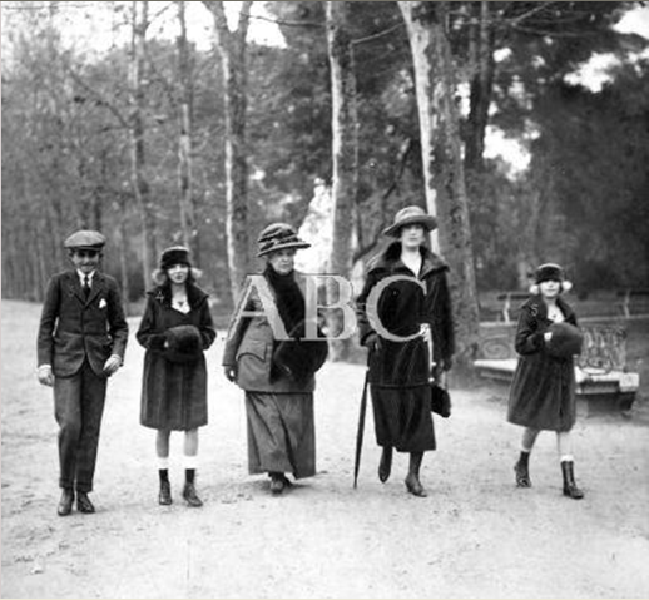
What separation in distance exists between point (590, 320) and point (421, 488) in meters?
13.2

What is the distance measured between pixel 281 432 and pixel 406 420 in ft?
3.19

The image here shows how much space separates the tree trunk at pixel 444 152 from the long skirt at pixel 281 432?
6.09 m

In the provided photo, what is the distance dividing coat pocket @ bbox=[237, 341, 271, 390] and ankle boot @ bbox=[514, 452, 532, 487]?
2148mm

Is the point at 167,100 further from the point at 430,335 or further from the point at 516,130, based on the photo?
the point at 430,335

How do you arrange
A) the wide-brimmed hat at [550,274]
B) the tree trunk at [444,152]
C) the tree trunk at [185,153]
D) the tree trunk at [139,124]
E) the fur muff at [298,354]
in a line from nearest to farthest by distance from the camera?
the fur muff at [298,354], the wide-brimmed hat at [550,274], the tree trunk at [139,124], the tree trunk at [444,152], the tree trunk at [185,153]

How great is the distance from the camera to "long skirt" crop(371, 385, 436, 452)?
7.50 meters

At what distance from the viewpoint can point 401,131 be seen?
20.0m

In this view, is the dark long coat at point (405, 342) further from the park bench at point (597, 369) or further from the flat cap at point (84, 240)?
the park bench at point (597, 369)

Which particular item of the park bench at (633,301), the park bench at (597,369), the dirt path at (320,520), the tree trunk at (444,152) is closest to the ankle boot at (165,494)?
the dirt path at (320,520)

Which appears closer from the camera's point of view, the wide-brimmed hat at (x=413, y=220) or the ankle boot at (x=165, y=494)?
the ankle boot at (x=165, y=494)

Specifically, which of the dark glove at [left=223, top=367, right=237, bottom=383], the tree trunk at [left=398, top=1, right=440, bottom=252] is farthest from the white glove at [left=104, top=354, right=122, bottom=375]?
the tree trunk at [left=398, top=1, right=440, bottom=252]

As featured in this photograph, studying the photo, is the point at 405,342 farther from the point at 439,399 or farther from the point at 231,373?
the point at 231,373

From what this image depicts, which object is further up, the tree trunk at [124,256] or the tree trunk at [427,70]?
the tree trunk at [427,70]

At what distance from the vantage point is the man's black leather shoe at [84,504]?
22.1 feet
